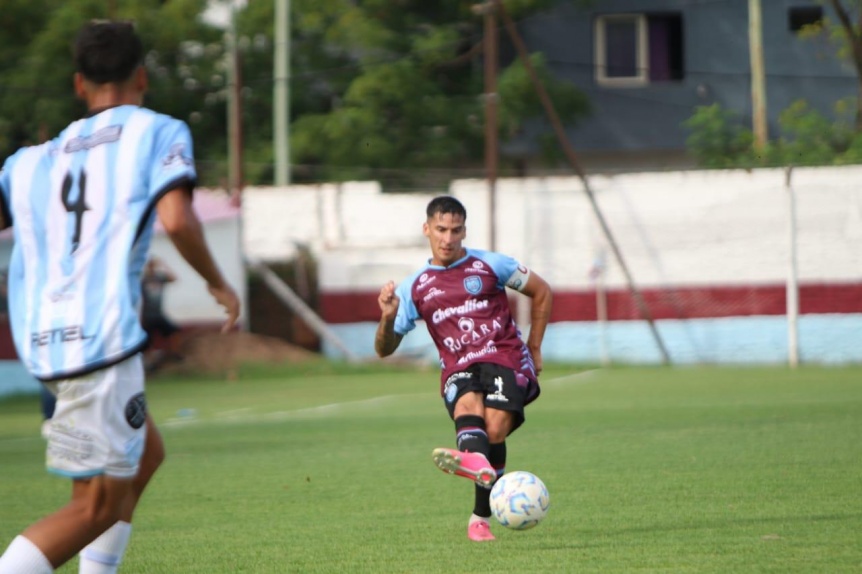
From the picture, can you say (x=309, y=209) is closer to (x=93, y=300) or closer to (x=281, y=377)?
(x=281, y=377)

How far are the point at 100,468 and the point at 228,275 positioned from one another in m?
21.9

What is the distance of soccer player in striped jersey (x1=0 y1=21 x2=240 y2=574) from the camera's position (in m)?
4.59

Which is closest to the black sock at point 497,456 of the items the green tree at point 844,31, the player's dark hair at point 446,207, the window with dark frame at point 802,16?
the player's dark hair at point 446,207

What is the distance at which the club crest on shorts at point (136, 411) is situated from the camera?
4.64 m

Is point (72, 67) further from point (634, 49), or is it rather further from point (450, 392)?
point (450, 392)

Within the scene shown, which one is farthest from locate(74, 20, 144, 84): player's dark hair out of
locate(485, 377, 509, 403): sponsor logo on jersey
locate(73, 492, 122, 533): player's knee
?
locate(485, 377, 509, 403): sponsor logo on jersey

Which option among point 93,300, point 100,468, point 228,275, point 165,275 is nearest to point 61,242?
point 93,300

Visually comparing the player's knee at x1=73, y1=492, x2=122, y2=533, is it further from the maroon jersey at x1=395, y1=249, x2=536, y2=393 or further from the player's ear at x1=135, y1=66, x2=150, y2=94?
the maroon jersey at x1=395, y1=249, x2=536, y2=393

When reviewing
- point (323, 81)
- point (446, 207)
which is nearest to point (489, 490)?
point (446, 207)

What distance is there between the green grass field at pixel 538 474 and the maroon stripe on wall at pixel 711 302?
242 inches

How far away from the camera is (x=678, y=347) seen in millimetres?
24891

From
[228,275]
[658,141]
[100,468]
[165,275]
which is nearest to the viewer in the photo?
[100,468]

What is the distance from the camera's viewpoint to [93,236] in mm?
4648

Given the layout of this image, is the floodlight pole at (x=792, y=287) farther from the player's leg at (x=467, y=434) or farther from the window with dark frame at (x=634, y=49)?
the player's leg at (x=467, y=434)
